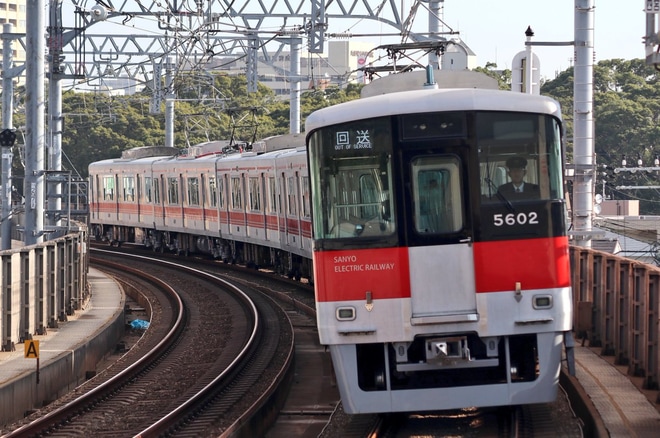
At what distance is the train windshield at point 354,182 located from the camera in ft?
31.7

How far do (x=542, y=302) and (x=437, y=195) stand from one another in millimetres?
A: 1123

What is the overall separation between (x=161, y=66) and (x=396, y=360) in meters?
31.4

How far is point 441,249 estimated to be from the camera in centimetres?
948

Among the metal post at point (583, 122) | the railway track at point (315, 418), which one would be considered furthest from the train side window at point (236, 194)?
the railway track at point (315, 418)

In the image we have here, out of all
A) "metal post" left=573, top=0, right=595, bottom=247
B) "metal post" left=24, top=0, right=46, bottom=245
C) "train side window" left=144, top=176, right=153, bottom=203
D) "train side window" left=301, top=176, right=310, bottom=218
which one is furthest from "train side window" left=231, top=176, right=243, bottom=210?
"metal post" left=573, top=0, right=595, bottom=247

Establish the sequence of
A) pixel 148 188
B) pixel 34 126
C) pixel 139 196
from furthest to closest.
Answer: pixel 139 196 → pixel 148 188 → pixel 34 126

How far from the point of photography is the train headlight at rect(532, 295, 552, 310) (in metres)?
9.48

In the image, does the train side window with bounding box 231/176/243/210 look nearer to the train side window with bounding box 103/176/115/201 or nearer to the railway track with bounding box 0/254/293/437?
the railway track with bounding box 0/254/293/437

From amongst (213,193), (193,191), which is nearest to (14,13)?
(193,191)

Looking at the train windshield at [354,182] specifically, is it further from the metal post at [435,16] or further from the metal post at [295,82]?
the metal post at [295,82]

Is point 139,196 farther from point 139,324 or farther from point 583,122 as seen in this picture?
point 583,122

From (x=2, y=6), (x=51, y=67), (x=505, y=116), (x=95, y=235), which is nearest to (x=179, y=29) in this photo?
(x=51, y=67)

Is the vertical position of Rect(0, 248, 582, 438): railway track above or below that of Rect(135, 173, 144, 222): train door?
below

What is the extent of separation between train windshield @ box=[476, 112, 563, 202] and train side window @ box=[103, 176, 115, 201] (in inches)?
1130
